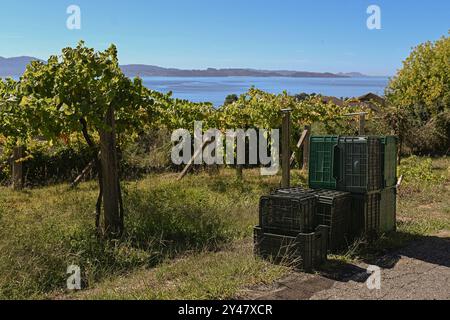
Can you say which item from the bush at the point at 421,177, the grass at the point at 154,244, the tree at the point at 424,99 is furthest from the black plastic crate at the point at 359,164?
the tree at the point at 424,99

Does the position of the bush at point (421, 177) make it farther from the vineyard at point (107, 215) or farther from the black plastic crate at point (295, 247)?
the black plastic crate at point (295, 247)

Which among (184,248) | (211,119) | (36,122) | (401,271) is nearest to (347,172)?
(401,271)

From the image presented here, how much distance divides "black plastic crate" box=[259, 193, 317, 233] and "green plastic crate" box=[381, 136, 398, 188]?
1543mm

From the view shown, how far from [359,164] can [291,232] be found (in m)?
1.53

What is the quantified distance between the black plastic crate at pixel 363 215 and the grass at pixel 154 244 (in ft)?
0.70

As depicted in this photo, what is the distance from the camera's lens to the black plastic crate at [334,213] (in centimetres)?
648

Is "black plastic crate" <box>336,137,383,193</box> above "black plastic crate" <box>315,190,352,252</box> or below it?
above

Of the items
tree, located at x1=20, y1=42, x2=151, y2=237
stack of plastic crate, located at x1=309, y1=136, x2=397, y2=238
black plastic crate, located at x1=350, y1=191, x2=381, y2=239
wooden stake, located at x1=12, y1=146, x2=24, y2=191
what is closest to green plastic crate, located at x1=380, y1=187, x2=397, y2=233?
stack of plastic crate, located at x1=309, y1=136, x2=397, y2=238

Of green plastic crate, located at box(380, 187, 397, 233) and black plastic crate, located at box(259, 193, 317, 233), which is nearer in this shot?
black plastic crate, located at box(259, 193, 317, 233)

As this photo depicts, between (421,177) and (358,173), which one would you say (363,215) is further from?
(421,177)

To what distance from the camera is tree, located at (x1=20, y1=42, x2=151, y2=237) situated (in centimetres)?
643

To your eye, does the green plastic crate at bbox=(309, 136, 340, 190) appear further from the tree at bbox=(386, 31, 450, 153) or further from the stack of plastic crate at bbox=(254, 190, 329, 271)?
the tree at bbox=(386, 31, 450, 153)

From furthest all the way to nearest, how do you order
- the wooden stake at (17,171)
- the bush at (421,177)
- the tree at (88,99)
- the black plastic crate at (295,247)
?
the bush at (421,177), the wooden stake at (17,171), the tree at (88,99), the black plastic crate at (295,247)

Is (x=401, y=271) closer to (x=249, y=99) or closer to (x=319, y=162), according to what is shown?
(x=319, y=162)
